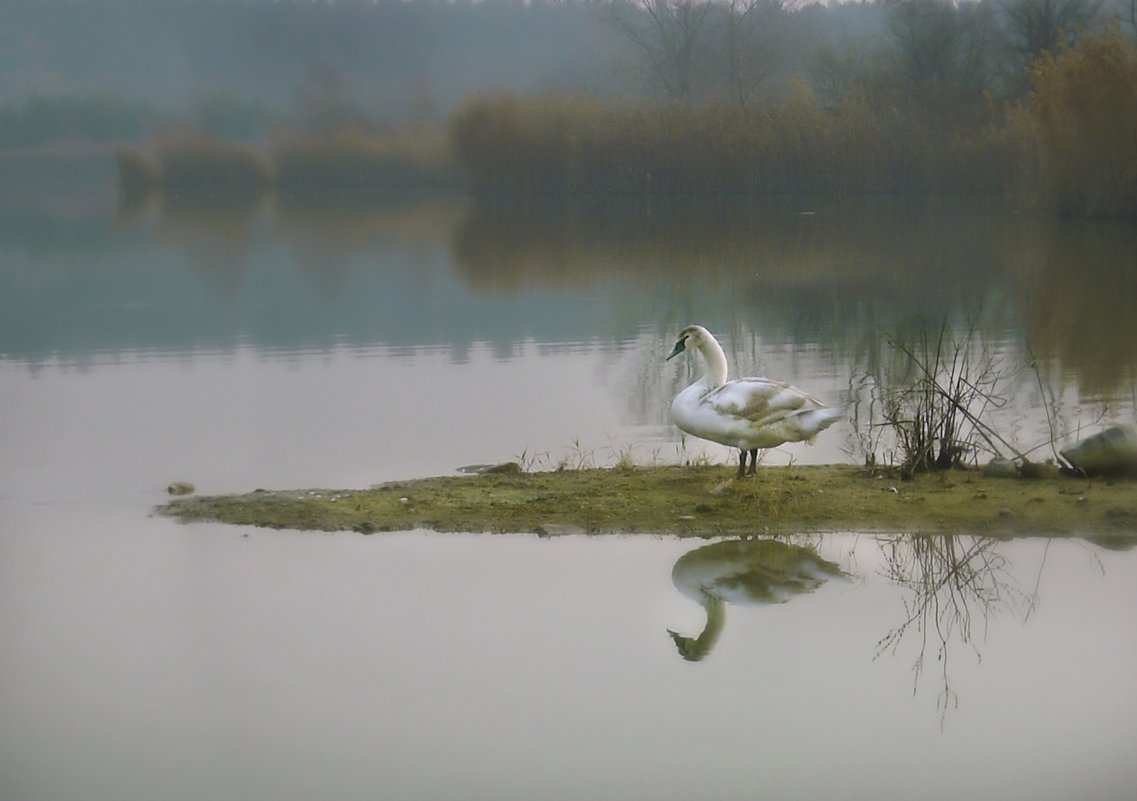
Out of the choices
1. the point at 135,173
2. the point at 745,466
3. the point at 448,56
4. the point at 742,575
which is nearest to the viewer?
the point at 742,575

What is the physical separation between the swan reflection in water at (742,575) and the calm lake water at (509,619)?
20 mm

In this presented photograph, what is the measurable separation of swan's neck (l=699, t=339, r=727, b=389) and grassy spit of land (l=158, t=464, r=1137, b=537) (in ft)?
1.45

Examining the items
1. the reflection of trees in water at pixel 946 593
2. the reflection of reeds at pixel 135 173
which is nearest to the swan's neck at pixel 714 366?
the reflection of trees in water at pixel 946 593

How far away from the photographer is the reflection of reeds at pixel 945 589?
5.98 meters

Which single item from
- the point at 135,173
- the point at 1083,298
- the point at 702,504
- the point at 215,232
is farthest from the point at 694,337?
the point at 135,173

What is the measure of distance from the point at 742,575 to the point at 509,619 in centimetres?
106

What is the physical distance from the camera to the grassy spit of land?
24.5ft

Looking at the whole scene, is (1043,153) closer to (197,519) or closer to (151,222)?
(151,222)

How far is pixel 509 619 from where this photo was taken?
20.6 ft

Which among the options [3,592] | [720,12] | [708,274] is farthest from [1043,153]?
[720,12]

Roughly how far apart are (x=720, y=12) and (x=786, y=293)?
150 feet

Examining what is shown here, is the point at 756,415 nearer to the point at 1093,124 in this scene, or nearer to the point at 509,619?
the point at 509,619

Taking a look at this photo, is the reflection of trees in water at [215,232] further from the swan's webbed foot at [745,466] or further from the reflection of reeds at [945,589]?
the reflection of reeds at [945,589]

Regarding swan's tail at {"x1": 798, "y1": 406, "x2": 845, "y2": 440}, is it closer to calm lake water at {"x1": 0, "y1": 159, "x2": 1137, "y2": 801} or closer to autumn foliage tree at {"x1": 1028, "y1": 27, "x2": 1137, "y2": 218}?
calm lake water at {"x1": 0, "y1": 159, "x2": 1137, "y2": 801}
